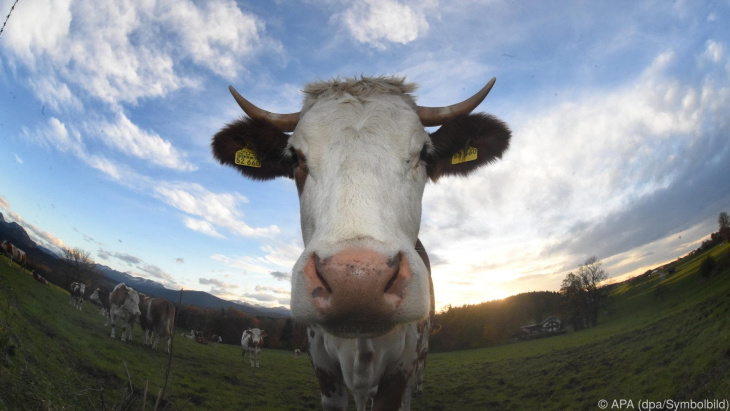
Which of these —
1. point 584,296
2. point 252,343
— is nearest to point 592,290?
point 584,296

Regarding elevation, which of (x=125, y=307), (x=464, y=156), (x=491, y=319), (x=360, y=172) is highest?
(x=464, y=156)

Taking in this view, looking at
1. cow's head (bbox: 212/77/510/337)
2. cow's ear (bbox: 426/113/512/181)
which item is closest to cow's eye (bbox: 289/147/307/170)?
cow's head (bbox: 212/77/510/337)

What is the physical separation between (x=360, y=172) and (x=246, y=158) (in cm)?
226

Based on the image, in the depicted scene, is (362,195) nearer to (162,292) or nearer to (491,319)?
(162,292)

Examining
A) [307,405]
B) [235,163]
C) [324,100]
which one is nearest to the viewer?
[324,100]

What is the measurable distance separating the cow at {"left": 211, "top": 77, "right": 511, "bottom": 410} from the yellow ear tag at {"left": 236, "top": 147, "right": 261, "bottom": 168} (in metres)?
0.01

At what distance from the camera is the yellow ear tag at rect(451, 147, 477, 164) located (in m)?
3.71

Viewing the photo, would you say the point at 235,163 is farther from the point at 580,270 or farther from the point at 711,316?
the point at 580,270

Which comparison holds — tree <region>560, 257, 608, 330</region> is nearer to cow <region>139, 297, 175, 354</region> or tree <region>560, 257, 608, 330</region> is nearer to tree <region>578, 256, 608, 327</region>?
tree <region>578, 256, 608, 327</region>

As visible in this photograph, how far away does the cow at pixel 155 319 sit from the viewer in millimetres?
16906

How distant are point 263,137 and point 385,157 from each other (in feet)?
5.70

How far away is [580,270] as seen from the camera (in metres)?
47.6

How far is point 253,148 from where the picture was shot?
374cm

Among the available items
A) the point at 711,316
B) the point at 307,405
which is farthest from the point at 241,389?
the point at 711,316
